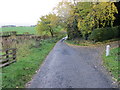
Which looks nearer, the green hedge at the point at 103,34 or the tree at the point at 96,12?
the tree at the point at 96,12

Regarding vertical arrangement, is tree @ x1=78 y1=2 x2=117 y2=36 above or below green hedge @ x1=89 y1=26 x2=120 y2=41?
above

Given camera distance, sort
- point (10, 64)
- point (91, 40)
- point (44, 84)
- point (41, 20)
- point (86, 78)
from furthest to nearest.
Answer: point (41, 20), point (91, 40), point (10, 64), point (86, 78), point (44, 84)

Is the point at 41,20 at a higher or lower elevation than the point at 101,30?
higher

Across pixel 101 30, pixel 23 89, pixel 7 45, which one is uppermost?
pixel 101 30

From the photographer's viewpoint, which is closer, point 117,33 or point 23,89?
point 23,89

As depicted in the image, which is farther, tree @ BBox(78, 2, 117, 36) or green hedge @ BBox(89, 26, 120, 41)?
green hedge @ BBox(89, 26, 120, 41)

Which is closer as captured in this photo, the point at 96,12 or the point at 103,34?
the point at 96,12

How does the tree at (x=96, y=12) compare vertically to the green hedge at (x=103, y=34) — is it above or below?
above

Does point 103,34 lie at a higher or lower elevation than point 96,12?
lower

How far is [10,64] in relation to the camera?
897cm

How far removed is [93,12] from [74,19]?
24.8 feet

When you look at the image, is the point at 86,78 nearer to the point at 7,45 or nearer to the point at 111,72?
the point at 111,72

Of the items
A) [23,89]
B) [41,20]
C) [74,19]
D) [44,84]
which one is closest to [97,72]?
[44,84]

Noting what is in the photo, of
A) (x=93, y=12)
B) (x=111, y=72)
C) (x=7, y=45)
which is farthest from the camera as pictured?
(x=93, y=12)
